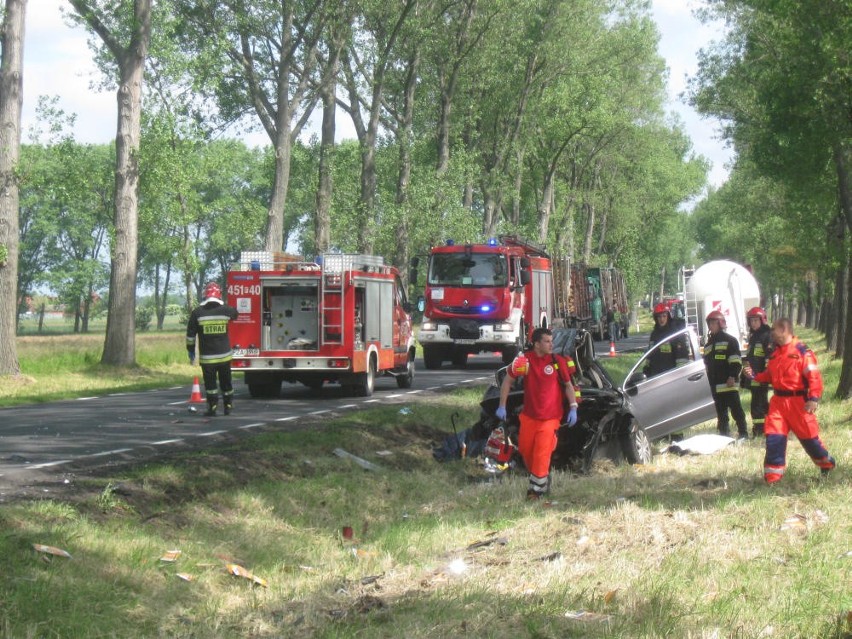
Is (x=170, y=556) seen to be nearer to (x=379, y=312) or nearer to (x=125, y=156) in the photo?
(x=379, y=312)

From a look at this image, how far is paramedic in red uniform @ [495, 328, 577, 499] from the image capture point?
36.2 feet

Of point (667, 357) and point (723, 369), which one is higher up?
point (667, 357)

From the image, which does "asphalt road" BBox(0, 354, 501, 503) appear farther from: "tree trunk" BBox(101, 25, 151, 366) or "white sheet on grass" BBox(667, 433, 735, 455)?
"white sheet on grass" BBox(667, 433, 735, 455)

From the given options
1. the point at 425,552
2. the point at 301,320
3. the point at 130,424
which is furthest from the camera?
the point at 301,320

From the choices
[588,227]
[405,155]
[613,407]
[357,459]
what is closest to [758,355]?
[613,407]

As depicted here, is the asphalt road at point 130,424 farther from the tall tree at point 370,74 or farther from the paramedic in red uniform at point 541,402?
the tall tree at point 370,74

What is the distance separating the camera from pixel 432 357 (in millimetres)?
31719

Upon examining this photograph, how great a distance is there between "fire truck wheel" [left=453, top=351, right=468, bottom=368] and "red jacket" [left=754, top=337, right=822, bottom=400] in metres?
19.9

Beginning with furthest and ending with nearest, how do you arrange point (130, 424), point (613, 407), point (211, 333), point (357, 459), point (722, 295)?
point (722, 295)
point (211, 333)
point (130, 424)
point (357, 459)
point (613, 407)

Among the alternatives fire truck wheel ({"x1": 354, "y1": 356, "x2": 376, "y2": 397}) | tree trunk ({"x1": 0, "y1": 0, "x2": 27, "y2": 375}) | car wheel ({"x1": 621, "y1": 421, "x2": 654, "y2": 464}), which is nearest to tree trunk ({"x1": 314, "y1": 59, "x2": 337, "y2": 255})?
tree trunk ({"x1": 0, "y1": 0, "x2": 27, "y2": 375})

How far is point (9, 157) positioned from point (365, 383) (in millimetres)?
8765

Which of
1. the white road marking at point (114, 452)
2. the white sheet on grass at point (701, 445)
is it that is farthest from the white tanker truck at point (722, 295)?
the white road marking at point (114, 452)

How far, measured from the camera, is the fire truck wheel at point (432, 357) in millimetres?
31273

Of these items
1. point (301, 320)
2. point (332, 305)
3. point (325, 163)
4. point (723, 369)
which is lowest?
point (723, 369)
